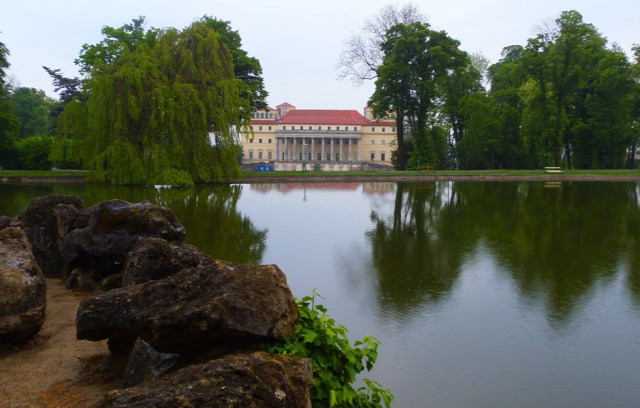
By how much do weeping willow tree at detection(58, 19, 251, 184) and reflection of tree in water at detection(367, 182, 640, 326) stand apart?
13807 mm

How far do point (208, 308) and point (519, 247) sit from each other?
9.26 metres

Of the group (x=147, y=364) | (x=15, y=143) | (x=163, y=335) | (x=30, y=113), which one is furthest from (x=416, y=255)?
(x=30, y=113)

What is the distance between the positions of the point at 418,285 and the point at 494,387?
330 centimetres

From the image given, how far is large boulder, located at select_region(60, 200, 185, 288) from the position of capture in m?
7.22

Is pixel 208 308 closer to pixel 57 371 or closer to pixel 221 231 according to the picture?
pixel 57 371

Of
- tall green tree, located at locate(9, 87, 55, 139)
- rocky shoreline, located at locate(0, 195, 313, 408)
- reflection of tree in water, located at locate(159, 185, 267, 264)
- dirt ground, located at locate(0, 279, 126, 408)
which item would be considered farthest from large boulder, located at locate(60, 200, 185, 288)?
tall green tree, located at locate(9, 87, 55, 139)

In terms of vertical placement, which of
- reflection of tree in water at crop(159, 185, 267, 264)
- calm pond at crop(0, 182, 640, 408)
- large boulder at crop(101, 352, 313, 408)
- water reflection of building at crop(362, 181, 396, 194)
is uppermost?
large boulder at crop(101, 352, 313, 408)

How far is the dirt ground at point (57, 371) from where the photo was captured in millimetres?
4141

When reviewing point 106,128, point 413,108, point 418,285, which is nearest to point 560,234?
point 418,285

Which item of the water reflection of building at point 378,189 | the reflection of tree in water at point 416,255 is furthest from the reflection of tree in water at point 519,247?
the water reflection of building at point 378,189

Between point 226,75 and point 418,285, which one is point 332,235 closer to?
point 418,285

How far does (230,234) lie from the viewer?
497 inches

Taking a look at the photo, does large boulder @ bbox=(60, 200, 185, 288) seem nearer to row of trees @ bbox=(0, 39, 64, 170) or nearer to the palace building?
row of trees @ bbox=(0, 39, 64, 170)

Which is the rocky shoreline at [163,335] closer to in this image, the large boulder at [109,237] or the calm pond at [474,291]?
the large boulder at [109,237]
